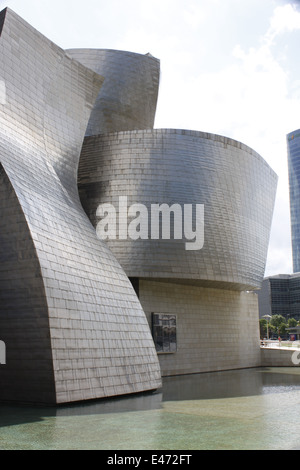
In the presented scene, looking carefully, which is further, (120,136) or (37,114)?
(120,136)

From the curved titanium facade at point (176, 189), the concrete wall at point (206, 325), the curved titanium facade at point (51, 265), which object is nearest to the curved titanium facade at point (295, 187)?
the concrete wall at point (206, 325)

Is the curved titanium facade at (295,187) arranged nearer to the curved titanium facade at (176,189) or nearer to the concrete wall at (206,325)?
the concrete wall at (206,325)

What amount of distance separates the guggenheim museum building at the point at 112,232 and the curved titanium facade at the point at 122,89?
0.07 m

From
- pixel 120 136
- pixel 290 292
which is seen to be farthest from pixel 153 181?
pixel 290 292

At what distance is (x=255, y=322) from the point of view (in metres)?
27.5

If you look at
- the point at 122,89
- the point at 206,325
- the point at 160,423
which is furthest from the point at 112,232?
the point at 160,423

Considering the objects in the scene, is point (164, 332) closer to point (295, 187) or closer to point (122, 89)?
point (122, 89)

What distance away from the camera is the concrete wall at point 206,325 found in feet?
68.6

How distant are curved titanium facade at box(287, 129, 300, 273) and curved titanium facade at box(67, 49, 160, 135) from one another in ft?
343

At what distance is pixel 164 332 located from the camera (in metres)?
20.8

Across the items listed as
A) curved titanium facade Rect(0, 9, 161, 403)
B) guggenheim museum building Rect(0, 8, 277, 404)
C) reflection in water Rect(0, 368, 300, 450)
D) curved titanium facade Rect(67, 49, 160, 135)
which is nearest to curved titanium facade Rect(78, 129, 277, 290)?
guggenheim museum building Rect(0, 8, 277, 404)

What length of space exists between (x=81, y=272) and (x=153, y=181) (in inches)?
315
